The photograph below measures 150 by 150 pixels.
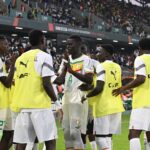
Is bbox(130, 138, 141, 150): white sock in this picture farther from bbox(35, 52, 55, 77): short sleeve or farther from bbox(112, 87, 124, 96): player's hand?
bbox(35, 52, 55, 77): short sleeve

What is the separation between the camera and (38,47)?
660cm

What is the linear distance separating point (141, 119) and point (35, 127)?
5.79 ft

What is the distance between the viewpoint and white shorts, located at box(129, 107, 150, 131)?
279 inches

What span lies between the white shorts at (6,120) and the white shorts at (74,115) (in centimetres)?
98

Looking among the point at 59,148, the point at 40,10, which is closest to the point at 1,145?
the point at 59,148

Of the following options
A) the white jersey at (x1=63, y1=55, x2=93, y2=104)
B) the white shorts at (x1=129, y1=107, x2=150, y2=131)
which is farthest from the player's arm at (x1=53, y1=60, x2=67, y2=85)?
the white shorts at (x1=129, y1=107, x2=150, y2=131)

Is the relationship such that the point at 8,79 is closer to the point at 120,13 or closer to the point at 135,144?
the point at 135,144

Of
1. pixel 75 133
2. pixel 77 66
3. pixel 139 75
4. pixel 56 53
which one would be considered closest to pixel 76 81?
pixel 77 66

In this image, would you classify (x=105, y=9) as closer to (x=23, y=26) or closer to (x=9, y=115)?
→ (x=23, y=26)

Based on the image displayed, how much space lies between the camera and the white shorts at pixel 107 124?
25.4 feet

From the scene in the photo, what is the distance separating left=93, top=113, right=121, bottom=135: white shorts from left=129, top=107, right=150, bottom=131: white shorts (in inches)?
28.7

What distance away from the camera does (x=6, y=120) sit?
761 cm

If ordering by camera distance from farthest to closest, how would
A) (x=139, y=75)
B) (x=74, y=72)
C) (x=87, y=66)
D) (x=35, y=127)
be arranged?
1. (x=87, y=66)
2. (x=74, y=72)
3. (x=139, y=75)
4. (x=35, y=127)

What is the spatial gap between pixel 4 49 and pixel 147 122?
2.60 m
